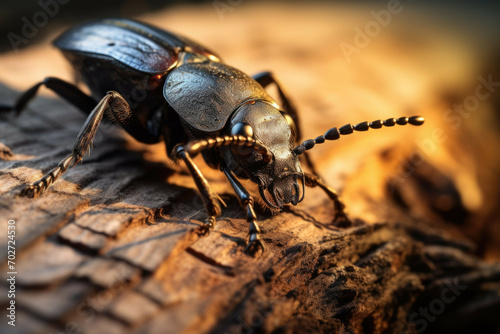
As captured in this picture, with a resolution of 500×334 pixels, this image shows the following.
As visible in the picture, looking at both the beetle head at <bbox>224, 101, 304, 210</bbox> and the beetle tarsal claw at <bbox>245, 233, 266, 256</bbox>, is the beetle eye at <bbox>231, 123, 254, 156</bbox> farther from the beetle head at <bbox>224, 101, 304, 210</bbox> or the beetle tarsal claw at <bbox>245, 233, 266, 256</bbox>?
the beetle tarsal claw at <bbox>245, 233, 266, 256</bbox>

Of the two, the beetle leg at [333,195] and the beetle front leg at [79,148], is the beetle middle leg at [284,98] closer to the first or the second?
the beetle leg at [333,195]

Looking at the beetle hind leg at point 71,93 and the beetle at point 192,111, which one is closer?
the beetle at point 192,111

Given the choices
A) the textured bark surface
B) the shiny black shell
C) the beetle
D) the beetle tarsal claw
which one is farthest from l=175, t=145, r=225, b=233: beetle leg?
the shiny black shell

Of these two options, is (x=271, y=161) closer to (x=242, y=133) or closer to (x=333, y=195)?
(x=242, y=133)

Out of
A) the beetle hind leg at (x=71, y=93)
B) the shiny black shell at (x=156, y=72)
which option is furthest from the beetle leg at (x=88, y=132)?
the beetle hind leg at (x=71, y=93)

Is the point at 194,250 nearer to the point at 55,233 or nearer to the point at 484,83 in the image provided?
the point at 55,233

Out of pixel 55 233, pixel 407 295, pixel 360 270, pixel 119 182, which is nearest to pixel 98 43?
pixel 119 182
